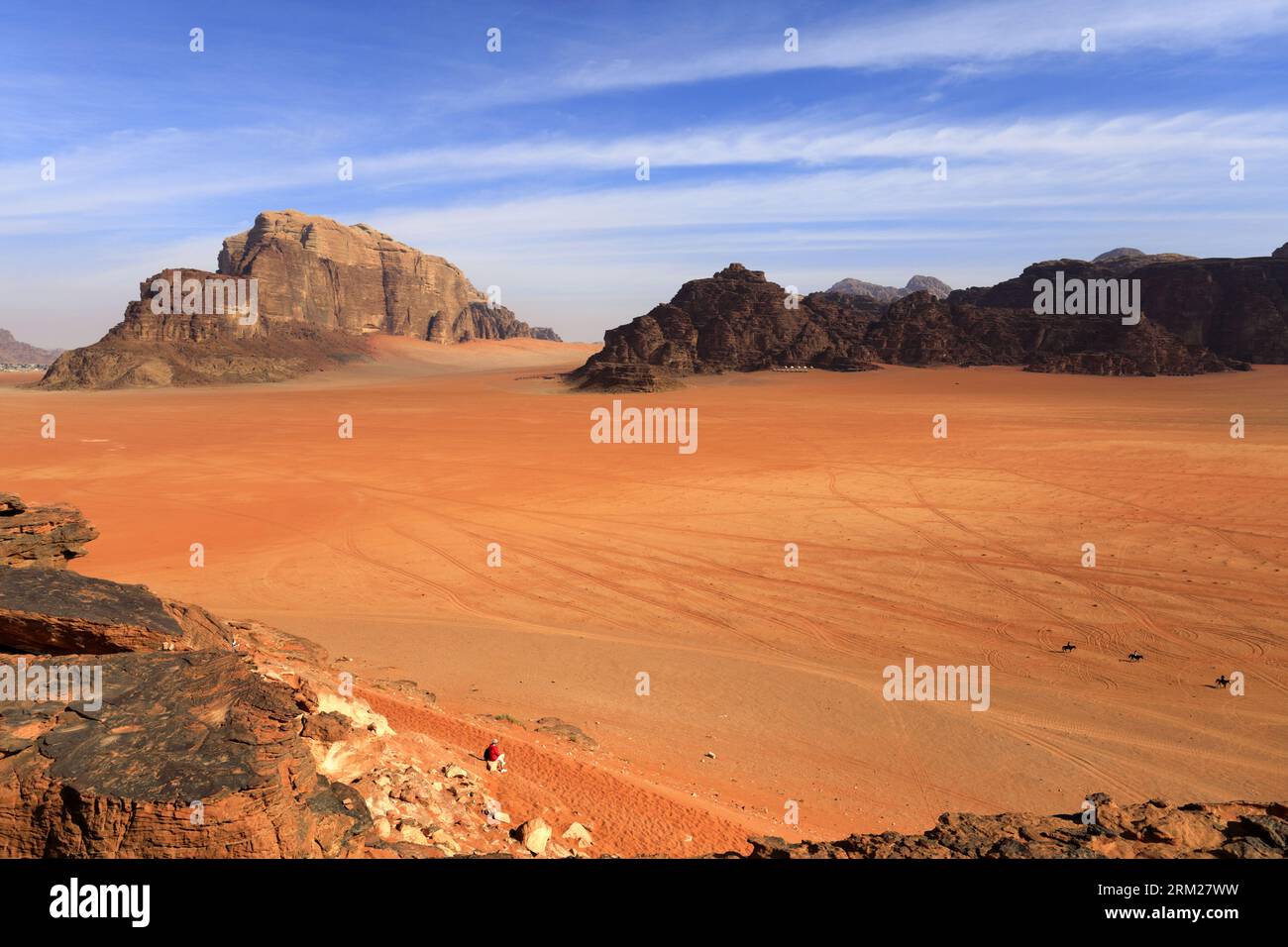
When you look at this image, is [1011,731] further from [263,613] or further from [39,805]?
[263,613]

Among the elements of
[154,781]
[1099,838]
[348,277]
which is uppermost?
[348,277]

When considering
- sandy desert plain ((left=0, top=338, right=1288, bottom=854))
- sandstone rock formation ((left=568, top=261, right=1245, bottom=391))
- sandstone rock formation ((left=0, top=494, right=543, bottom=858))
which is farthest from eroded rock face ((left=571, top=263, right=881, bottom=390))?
sandstone rock formation ((left=0, top=494, right=543, bottom=858))

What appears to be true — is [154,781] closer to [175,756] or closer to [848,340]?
[175,756]

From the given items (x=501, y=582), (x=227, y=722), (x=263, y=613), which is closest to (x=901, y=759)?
(x=227, y=722)

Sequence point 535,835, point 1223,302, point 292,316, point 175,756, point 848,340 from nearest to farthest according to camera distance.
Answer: point 175,756
point 535,835
point 848,340
point 1223,302
point 292,316

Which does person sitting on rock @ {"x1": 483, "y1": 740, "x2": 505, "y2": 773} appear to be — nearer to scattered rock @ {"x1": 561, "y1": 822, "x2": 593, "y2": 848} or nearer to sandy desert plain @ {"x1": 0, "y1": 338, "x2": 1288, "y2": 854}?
sandy desert plain @ {"x1": 0, "y1": 338, "x2": 1288, "y2": 854}

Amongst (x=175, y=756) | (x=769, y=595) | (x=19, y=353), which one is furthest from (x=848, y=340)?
(x=19, y=353)
